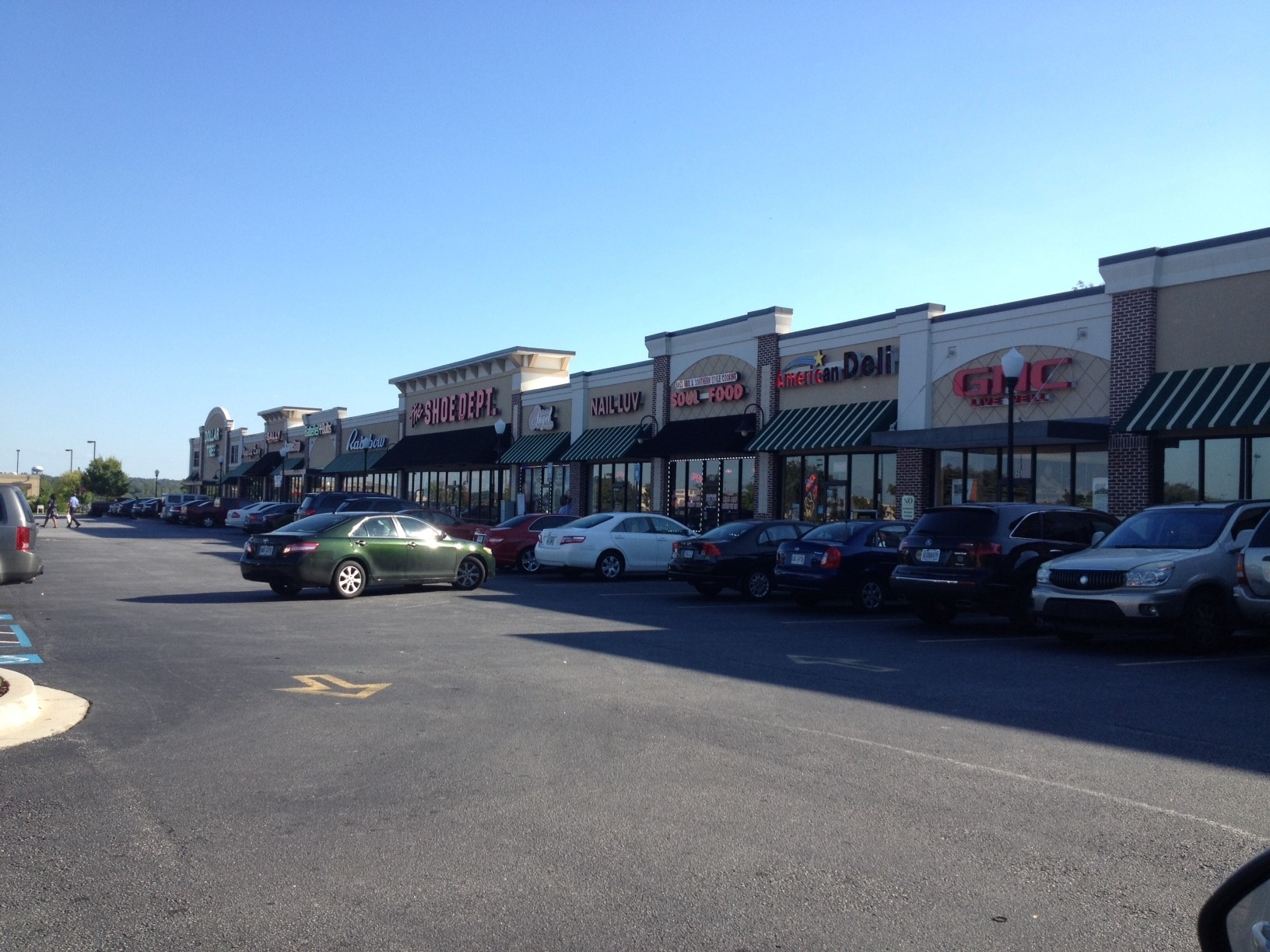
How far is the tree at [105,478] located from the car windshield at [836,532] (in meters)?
110

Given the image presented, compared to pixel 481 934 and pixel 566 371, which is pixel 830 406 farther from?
pixel 481 934

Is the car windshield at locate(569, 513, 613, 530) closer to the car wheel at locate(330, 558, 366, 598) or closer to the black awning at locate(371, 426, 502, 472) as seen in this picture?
the car wheel at locate(330, 558, 366, 598)

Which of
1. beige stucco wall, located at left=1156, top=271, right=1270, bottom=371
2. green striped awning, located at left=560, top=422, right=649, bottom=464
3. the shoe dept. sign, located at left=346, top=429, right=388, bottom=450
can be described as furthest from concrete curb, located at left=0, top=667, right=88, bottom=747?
the shoe dept. sign, located at left=346, top=429, right=388, bottom=450

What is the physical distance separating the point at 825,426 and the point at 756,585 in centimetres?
1051

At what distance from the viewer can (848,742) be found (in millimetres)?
Answer: 7762

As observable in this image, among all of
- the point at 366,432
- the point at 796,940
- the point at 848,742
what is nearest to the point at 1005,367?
the point at 848,742

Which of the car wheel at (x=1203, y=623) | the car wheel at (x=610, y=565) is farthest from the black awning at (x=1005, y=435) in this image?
the car wheel at (x=1203, y=623)

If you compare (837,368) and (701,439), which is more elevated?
(837,368)

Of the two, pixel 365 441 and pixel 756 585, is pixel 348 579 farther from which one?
pixel 365 441

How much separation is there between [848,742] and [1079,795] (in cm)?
171

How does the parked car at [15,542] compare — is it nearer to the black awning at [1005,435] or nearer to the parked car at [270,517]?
the black awning at [1005,435]

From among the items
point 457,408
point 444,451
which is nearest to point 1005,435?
point 444,451

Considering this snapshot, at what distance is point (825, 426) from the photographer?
29078 millimetres

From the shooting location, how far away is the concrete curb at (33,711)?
7.79 m
